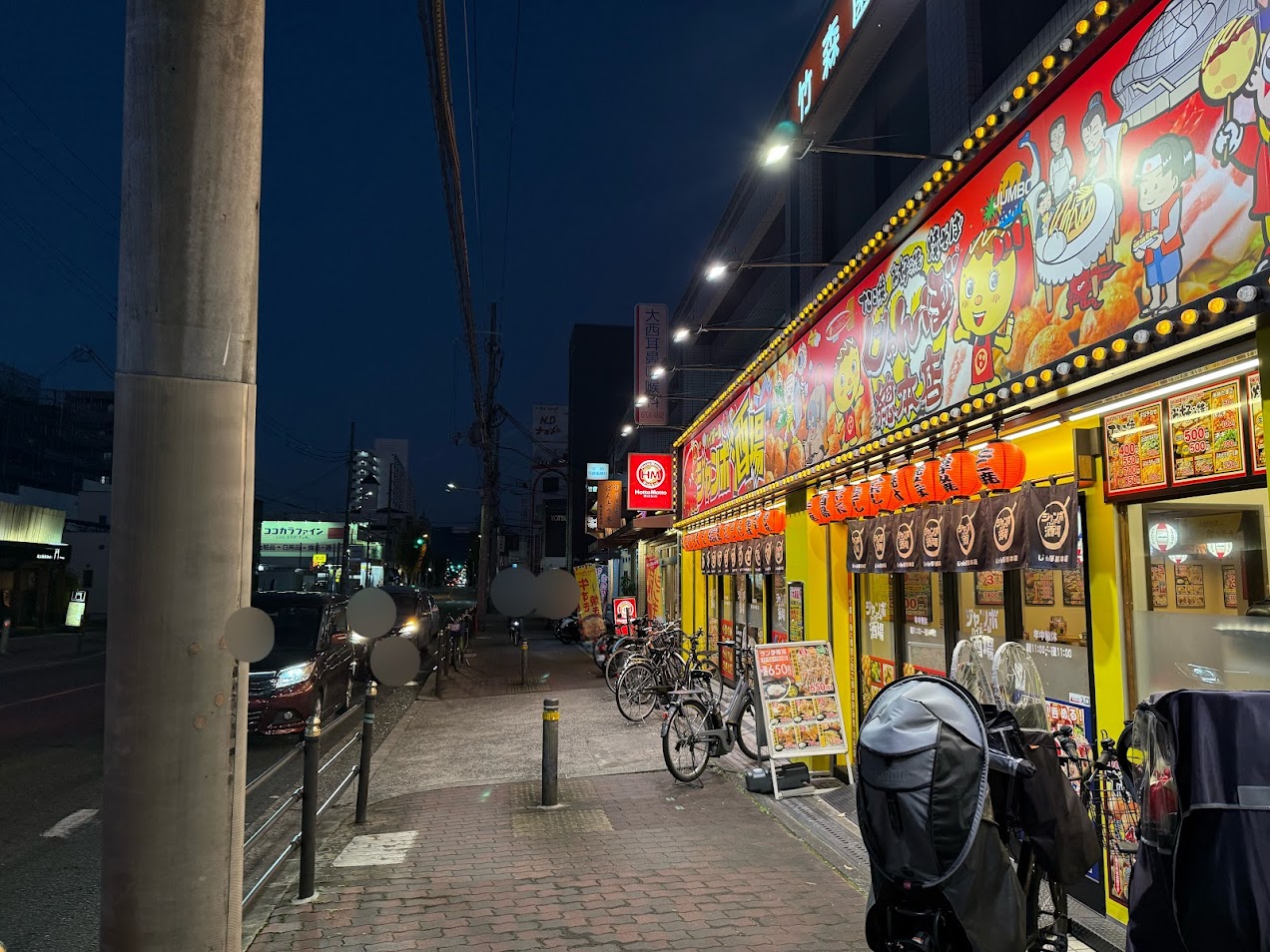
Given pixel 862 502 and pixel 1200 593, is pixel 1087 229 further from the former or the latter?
pixel 862 502

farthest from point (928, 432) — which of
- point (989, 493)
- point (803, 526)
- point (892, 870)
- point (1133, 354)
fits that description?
point (892, 870)

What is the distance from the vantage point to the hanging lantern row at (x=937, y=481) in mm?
5867

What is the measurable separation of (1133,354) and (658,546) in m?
21.2

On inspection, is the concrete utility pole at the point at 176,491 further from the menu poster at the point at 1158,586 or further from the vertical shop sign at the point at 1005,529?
the menu poster at the point at 1158,586

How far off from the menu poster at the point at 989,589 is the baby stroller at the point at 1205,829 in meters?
4.23

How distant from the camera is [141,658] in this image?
2564 millimetres

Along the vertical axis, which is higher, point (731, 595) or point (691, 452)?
point (691, 452)

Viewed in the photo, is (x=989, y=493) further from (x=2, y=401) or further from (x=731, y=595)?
(x=2, y=401)

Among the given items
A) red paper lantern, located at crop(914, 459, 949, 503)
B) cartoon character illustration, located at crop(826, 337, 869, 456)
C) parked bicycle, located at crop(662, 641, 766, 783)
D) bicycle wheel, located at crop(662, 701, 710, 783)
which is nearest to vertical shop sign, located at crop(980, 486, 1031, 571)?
red paper lantern, located at crop(914, 459, 949, 503)

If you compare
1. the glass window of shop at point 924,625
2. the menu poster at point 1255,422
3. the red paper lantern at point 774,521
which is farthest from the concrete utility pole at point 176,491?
the red paper lantern at point 774,521

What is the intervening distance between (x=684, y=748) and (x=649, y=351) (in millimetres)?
15726

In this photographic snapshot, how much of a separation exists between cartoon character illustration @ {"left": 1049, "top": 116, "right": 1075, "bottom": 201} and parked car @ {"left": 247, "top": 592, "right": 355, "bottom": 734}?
8.45 meters

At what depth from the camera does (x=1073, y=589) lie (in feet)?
19.7

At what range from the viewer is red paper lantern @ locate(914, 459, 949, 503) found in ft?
21.0
